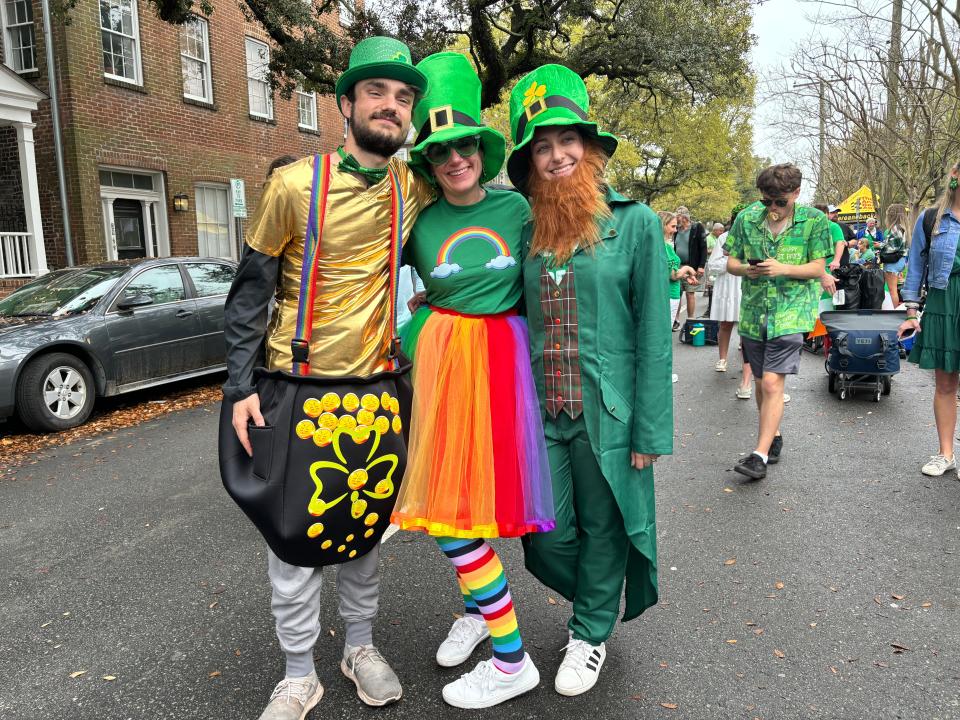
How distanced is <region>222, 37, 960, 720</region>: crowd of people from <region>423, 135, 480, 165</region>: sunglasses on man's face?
0.01m

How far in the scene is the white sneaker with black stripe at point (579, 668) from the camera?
2.46 m

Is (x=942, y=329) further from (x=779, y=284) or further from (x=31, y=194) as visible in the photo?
(x=31, y=194)

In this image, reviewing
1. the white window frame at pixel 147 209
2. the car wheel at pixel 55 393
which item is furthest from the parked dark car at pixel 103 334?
the white window frame at pixel 147 209

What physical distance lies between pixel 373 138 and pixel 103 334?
5735 millimetres

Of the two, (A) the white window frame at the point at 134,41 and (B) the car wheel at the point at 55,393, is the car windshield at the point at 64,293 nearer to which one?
(B) the car wheel at the point at 55,393

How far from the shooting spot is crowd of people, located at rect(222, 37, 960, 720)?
7.25ft

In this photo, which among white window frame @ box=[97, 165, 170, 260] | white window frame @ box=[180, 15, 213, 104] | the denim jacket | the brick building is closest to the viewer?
the denim jacket

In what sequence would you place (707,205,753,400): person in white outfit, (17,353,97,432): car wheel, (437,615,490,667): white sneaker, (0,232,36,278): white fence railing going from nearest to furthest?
1. (437,615,490,667): white sneaker
2. (17,353,97,432): car wheel
3. (707,205,753,400): person in white outfit
4. (0,232,36,278): white fence railing

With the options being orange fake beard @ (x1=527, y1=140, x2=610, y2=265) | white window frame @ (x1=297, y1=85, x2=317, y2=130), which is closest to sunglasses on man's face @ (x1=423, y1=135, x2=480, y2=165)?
orange fake beard @ (x1=527, y1=140, x2=610, y2=265)

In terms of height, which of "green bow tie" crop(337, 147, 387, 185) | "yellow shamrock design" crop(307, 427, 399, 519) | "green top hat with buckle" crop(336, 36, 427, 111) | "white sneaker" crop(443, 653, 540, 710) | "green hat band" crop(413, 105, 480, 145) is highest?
"green top hat with buckle" crop(336, 36, 427, 111)

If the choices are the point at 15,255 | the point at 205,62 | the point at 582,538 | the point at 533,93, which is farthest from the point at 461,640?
the point at 205,62

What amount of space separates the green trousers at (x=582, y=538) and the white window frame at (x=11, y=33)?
15076 mm

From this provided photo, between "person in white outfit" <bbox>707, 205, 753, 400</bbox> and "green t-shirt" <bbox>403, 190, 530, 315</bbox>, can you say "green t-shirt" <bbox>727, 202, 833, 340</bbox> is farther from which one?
"person in white outfit" <bbox>707, 205, 753, 400</bbox>

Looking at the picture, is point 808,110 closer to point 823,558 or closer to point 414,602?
point 823,558
